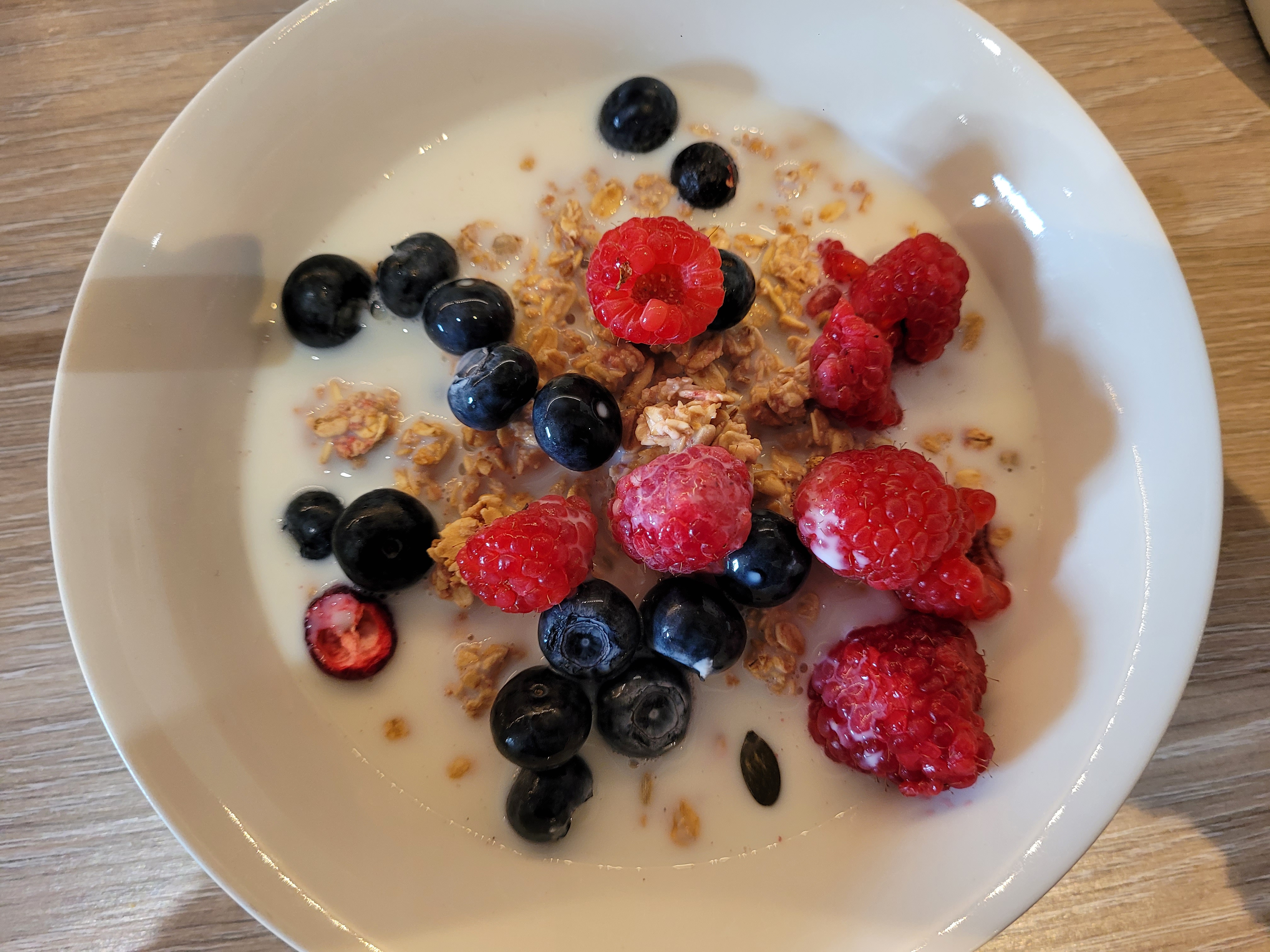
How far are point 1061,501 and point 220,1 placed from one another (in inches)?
56.5

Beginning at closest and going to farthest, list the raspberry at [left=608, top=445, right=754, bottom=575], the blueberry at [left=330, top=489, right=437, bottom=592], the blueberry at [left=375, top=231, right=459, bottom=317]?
the raspberry at [left=608, top=445, right=754, bottom=575]
the blueberry at [left=330, top=489, right=437, bottom=592]
the blueberry at [left=375, top=231, right=459, bottom=317]

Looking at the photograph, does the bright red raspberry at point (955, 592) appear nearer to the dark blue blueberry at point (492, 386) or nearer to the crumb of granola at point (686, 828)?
the crumb of granola at point (686, 828)

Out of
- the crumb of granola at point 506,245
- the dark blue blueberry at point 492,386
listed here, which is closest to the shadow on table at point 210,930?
the dark blue blueberry at point 492,386

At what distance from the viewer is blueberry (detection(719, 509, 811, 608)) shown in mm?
792

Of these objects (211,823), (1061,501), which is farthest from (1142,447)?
(211,823)

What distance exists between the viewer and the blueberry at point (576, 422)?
80 centimetres

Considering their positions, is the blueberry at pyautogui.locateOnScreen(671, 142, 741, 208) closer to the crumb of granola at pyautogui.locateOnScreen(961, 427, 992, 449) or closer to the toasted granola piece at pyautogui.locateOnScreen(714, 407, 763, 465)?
the toasted granola piece at pyautogui.locateOnScreen(714, 407, 763, 465)

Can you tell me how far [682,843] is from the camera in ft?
2.73

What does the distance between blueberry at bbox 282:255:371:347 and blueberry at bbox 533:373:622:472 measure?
307 millimetres

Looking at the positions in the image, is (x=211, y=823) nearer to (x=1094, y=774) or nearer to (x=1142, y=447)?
(x=1094, y=774)

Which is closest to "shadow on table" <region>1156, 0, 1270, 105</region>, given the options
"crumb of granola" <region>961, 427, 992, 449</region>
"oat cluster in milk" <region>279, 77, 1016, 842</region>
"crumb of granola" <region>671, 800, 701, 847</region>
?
"oat cluster in milk" <region>279, 77, 1016, 842</region>

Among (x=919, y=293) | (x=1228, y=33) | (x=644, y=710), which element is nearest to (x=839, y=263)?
(x=919, y=293)

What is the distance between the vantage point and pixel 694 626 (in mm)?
784

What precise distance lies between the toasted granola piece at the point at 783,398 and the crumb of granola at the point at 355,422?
476mm
